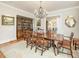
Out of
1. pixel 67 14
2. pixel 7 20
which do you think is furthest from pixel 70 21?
pixel 7 20

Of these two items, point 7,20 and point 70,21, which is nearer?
point 7,20

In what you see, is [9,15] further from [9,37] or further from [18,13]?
[9,37]

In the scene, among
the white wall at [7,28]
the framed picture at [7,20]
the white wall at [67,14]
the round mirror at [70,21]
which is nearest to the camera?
the white wall at [7,28]

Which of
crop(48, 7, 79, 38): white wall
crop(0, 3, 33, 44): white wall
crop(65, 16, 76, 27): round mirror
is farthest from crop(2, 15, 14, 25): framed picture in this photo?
crop(65, 16, 76, 27): round mirror

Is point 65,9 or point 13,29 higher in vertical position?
point 65,9

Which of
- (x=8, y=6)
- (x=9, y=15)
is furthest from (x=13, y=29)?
(x=8, y=6)

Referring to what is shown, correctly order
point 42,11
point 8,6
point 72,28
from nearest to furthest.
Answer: point 42,11
point 8,6
point 72,28

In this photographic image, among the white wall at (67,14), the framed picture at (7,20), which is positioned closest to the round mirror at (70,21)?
the white wall at (67,14)

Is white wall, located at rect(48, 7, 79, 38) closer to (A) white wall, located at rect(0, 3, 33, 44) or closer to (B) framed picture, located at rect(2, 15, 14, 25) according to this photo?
(A) white wall, located at rect(0, 3, 33, 44)

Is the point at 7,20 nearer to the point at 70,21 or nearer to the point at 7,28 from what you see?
the point at 7,28

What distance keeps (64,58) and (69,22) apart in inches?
130

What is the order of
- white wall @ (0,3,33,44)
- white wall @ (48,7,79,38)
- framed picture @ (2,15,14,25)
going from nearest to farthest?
white wall @ (0,3,33,44) < framed picture @ (2,15,14,25) < white wall @ (48,7,79,38)

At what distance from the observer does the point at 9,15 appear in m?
4.93

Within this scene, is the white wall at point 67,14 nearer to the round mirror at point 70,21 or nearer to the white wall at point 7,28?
the round mirror at point 70,21
